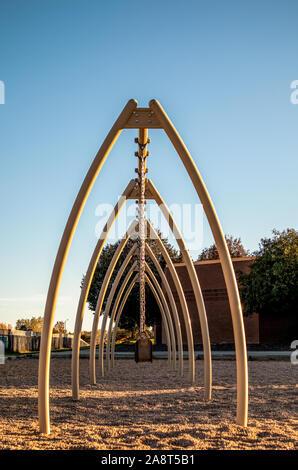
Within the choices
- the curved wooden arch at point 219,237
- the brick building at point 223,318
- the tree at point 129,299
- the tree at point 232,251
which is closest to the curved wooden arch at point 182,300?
the curved wooden arch at point 219,237

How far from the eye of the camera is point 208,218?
5695 millimetres

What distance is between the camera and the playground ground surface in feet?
16.0

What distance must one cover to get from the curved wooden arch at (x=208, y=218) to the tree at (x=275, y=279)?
68.9 feet

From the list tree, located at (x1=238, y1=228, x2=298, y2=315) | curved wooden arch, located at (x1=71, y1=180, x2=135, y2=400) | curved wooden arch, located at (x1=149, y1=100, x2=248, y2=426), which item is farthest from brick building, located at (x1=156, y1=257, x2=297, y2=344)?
curved wooden arch, located at (x1=149, y1=100, x2=248, y2=426)

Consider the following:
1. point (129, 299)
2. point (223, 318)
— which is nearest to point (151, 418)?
point (223, 318)

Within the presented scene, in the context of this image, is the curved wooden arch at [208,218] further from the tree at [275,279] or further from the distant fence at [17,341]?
the distant fence at [17,341]

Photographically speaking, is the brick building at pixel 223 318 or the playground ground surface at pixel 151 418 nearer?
the playground ground surface at pixel 151 418

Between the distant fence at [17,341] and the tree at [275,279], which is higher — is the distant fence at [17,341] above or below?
below

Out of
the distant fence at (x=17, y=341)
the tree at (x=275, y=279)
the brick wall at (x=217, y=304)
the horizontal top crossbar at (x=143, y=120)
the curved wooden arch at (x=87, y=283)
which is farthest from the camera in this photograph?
the brick wall at (x=217, y=304)

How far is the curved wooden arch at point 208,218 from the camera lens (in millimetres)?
5520

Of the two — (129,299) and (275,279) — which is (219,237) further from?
(129,299)

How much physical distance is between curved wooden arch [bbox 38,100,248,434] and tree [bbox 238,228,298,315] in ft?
68.9

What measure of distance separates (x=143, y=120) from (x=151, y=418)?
12.4ft

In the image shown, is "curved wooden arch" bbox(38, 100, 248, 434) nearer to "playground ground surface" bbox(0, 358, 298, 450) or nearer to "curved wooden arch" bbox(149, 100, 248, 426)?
"curved wooden arch" bbox(149, 100, 248, 426)
